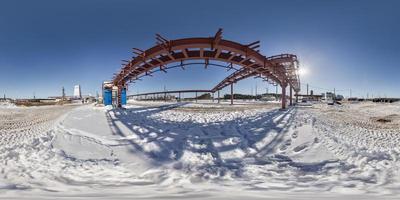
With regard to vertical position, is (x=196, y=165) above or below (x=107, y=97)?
below

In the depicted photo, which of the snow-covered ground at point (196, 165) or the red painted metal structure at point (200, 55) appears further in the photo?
the red painted metal structure at point (200, 55)

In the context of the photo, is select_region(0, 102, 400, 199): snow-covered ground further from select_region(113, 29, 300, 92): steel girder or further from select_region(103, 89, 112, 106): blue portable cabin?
select_region(103, 89, 112, 106): blue portable cabin

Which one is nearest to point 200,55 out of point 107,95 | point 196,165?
point 196,165

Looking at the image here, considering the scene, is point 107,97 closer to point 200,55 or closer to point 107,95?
point 107,95

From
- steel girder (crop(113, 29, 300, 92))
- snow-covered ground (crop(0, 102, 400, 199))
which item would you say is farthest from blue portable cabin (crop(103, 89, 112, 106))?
snow-covered ground (crop(0, 102, 400, 199))

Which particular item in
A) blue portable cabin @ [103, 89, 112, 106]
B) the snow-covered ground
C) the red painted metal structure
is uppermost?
the red painted metal structure

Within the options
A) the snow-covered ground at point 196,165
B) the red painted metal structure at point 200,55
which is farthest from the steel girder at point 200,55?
the snow-covered ground at point 196,165

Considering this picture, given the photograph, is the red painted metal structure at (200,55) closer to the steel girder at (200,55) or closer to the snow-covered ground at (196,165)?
the steel girder at (200,55)

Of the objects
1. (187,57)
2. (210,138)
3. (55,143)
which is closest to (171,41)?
(187,57)

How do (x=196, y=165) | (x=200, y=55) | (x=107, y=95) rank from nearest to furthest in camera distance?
(x=196, y=165)
(x=200, y=55)
(x=107, y=95)

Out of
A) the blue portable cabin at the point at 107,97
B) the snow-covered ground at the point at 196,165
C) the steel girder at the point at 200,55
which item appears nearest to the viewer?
the snow-covered ground at the point at 196,165

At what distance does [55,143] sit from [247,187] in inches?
269

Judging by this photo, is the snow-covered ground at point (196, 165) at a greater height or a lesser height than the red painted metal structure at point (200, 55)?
lesser

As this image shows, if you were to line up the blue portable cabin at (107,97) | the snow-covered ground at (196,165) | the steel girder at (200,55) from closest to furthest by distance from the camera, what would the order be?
the snow-covered ground at (196,165)
the steel girder at (200,55)
the blue portable cabin at (107,97)
